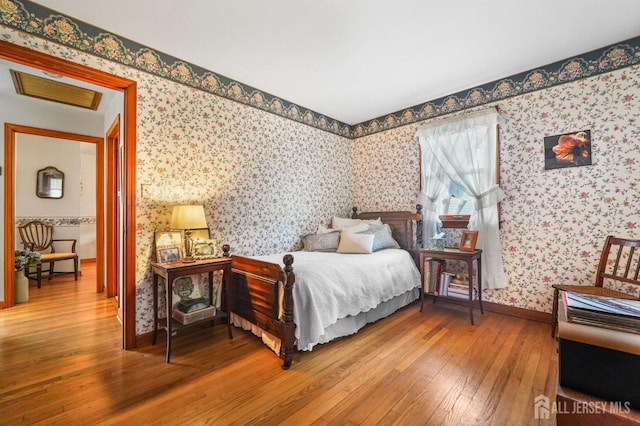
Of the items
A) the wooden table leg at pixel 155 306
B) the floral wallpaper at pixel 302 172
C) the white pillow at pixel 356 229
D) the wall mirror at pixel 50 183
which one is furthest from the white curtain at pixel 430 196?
the wall mirror at pixel 50 183

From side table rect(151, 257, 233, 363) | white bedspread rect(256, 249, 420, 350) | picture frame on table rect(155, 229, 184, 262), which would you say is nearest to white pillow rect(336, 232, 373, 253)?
white bedspread rect(256, 249, 420, 350)

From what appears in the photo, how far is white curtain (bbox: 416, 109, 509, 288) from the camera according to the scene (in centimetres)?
A: 302

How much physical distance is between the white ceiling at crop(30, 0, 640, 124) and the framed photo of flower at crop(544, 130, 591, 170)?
2.50 ft

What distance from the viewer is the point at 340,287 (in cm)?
239

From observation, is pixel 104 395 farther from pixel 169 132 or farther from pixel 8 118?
pixel 8 118

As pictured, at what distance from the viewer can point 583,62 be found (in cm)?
259

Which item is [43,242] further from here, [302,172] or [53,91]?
[302,172]

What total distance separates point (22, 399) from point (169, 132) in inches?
82.6

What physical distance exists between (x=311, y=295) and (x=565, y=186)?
267cm

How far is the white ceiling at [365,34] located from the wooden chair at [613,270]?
175 centimetres

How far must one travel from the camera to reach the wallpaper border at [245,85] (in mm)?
1959

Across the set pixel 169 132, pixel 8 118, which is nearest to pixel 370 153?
pixel 169 132

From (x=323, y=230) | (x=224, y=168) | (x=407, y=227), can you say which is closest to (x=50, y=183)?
(x=224, y=168)

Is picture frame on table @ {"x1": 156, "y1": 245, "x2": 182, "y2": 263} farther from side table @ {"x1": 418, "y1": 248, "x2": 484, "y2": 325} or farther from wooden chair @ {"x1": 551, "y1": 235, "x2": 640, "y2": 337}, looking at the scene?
wooden chair @ {"x1": 551, "y1": 235, "x2": 640, "y2": 337}
